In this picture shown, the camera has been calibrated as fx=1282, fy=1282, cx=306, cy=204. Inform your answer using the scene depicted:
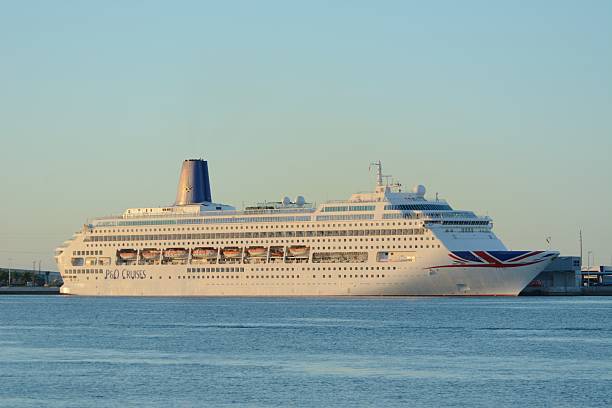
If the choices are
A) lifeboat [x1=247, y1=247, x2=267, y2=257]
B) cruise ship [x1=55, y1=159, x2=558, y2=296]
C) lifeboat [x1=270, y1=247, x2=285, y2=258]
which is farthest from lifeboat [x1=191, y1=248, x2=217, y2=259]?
lifeboat [x1=270, y1=247, x2=285, y2=258]

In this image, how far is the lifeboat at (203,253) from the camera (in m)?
127

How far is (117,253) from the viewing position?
134 meters

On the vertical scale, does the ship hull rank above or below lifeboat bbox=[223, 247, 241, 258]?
below

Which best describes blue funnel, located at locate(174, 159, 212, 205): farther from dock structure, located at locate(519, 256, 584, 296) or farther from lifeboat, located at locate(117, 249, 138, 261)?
dock structure, located at locate(519, 256, 584, 296)

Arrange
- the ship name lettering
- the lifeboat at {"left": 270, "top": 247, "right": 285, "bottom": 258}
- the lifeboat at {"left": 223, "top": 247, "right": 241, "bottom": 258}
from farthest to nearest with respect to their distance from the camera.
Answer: the ship name lettering → the lifeboat at {"left": 223, "top": 247, "right": 241, "bottom": 258} → the lifeboat at {"left": 270, "top": 247, "right": 285, "bottom": 258}

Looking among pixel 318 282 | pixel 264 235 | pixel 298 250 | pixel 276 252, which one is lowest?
pixel 318 282

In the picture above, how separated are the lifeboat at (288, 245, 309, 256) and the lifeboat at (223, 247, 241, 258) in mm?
6350

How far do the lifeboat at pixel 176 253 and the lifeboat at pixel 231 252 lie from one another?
5.14 m

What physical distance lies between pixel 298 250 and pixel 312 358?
204 ft

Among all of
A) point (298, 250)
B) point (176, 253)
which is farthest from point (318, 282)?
point (176, 253)

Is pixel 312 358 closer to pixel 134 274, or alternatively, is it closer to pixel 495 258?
pixel 495 258

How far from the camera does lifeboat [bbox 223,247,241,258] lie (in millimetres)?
124812

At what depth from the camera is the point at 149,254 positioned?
132000mm

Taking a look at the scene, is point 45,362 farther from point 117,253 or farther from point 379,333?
point 117,253
